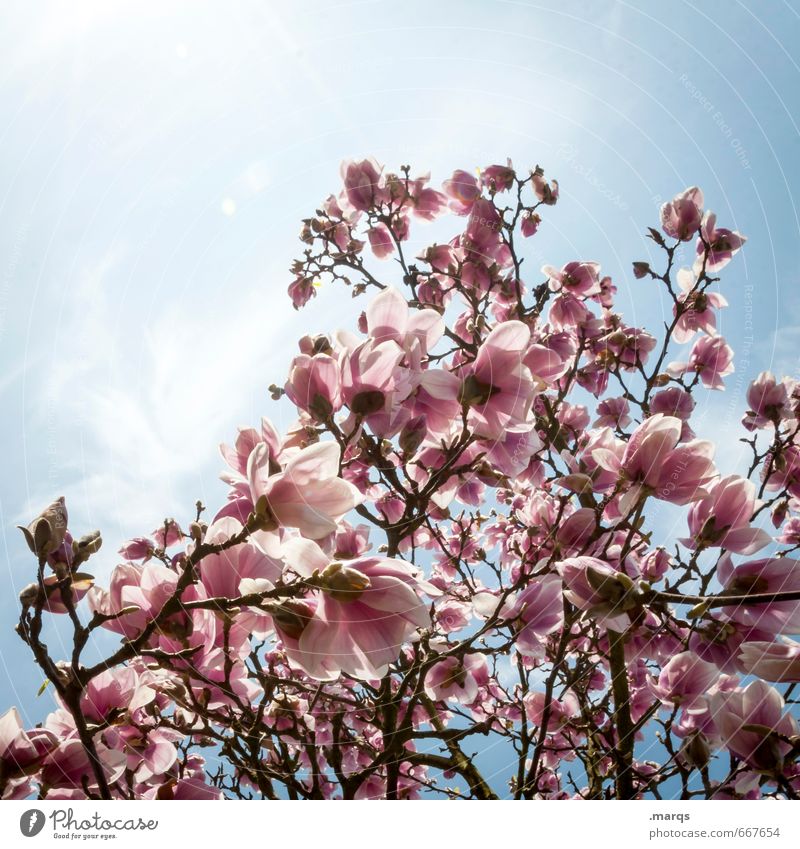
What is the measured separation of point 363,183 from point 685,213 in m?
0.92

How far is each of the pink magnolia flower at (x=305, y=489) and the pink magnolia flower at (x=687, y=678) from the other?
681 mm

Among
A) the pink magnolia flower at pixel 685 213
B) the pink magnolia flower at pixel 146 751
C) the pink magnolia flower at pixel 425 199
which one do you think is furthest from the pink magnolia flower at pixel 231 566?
the pink magnolia flower at pixel 685 213

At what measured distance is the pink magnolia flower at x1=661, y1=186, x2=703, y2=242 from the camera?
5.19 feet

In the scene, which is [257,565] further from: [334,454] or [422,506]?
[422,506]

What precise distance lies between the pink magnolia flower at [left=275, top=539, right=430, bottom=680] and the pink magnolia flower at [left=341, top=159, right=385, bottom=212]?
50.7 inches

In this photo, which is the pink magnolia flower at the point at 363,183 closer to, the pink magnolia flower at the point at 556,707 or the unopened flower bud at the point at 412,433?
the unopened flower bud at the point at 412,433

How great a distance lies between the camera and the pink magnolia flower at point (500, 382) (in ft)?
2.62

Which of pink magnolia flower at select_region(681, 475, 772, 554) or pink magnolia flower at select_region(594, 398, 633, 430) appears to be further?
pink magnolia flower at select_region(594, 398, 633, 430)

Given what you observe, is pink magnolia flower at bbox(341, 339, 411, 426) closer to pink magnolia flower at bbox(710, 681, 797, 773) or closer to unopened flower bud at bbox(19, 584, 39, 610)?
unopened flower bud at bbox(19, 584, 39, 610)

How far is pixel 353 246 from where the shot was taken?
1702mm

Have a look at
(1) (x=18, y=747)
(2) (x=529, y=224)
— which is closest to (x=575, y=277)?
(2) (x=529, y=224)
